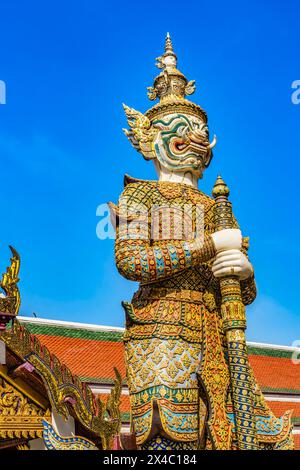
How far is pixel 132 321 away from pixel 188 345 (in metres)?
0.49

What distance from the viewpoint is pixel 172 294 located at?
15.3 feet

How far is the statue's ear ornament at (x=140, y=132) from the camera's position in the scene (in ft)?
17.5

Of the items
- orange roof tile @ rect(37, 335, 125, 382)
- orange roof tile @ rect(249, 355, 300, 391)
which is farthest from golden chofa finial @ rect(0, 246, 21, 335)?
orange roof tile @ rect(249, 355, 300, 391)

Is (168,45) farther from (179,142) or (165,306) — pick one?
(165,306)

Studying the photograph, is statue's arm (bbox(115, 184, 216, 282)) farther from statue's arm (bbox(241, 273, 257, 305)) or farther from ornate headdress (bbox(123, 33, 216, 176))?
ornate headdress (bbox(123, 33, 216, 176))

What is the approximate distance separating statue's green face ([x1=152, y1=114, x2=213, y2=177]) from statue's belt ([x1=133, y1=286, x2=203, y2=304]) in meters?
1.21

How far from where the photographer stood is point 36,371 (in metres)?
3.81

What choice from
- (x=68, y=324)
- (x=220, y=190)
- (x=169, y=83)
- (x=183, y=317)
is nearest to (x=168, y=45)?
(x=169, y=83)

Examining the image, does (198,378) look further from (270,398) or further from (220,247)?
(270,398)

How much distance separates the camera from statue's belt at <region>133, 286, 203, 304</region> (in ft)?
15.3

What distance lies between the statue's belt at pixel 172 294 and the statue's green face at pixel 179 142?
47.7 inches

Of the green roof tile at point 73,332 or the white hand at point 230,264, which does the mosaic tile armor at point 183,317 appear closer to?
the white hand at point 230,264

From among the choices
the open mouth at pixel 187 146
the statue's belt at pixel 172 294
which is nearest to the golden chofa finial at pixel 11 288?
the statue's belt at pixel 172 294
